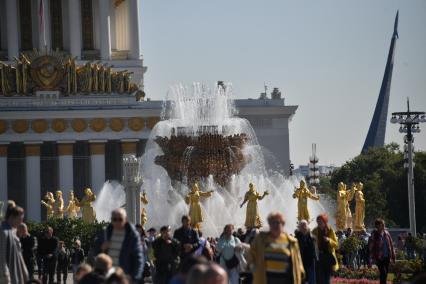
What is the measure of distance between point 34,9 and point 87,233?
44.5m

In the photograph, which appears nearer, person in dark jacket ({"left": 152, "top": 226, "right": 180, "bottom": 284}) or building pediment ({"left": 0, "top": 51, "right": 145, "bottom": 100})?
person in dark jacket ({"left": 152, "top": 226, "right": 180, "bottom": 284})

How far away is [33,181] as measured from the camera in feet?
246

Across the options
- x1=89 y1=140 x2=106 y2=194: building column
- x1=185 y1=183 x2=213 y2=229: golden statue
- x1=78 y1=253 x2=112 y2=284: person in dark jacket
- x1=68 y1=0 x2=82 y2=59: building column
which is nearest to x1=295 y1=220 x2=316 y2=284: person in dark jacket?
x1=78 y1=253 x2=112 y2=284: person in dark jacket

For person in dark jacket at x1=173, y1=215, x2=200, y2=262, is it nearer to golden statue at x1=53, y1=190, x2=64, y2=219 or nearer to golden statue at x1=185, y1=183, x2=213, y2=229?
golden statue at x1=185, y1=183, x2=213, y2=229

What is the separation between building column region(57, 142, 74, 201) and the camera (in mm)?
75000

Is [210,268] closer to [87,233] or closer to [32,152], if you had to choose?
[87,233]

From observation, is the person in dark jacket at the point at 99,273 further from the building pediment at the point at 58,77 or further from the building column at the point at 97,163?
the building pediment at the point at 58,77

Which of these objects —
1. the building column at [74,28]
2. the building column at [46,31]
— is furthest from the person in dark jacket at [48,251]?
the building column at [74,28]

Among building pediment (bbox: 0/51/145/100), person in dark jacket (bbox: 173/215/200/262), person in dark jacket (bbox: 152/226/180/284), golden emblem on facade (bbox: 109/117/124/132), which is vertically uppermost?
building pediment (bbox: 0/51/145/100)

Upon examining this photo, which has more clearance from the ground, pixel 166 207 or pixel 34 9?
pixel 34 9

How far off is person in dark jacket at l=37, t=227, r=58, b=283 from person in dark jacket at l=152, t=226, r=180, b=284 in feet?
23.6

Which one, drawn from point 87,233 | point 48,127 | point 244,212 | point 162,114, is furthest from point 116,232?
point 48,127

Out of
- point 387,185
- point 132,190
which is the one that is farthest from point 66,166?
point 132,190

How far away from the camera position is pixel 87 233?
138ft
